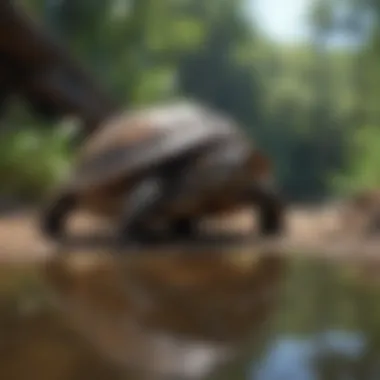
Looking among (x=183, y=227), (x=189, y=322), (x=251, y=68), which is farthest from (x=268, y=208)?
(x=251, y=68)

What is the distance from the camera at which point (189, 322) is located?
614 millimetres

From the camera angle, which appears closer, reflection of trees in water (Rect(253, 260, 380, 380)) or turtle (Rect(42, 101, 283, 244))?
reflection of trees in water (Rect(253, 260, 380, 380))

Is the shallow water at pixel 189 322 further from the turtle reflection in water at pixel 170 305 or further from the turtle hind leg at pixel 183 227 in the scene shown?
the turtle hind leg at pixel 183 227

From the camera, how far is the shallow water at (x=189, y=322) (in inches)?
18.1

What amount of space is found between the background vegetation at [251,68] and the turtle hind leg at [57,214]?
1.15m

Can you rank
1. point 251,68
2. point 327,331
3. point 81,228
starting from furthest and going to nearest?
point 251,68
point 81,228
point 327,331

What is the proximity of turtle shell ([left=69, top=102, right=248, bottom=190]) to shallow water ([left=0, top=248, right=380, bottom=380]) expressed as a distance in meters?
0.43

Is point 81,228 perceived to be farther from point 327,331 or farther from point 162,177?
point 327,331

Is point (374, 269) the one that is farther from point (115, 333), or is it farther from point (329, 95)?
point (329, 95)

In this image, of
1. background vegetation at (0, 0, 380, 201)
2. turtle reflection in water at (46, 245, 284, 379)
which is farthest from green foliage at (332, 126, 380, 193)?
turtle reflection in water at (46, 245, 284, 379)

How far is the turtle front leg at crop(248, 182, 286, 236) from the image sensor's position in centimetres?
159

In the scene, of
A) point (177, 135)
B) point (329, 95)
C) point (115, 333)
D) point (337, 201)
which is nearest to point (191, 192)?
point (177, 135)

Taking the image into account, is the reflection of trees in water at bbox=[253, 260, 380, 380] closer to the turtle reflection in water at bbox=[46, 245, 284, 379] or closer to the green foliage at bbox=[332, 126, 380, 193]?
the turtle reflection in water at bbox=[46, 245, 284, 379]

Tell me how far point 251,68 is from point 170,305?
2.41m
